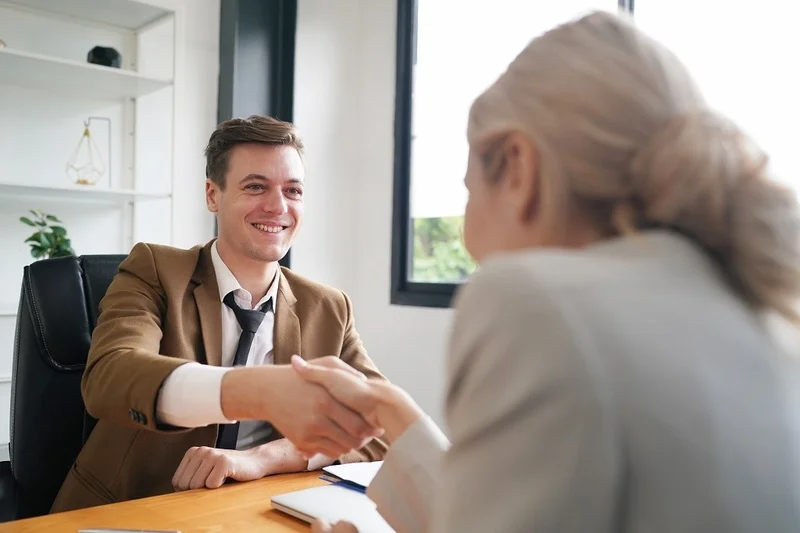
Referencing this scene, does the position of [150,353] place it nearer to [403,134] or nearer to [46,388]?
[46,388]

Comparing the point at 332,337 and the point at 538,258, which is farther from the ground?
the point at 538,258

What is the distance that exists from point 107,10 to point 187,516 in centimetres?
222

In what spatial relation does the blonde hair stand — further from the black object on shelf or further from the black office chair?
the black object on shelf

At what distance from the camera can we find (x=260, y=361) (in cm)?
180

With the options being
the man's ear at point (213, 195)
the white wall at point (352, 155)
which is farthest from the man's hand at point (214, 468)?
the white wall at point (352, 155)

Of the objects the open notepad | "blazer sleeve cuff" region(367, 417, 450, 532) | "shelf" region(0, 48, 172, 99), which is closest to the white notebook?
the open notepad

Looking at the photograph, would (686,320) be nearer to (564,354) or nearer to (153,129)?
(564,354)

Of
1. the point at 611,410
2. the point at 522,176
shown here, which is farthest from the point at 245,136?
the point at 611,410

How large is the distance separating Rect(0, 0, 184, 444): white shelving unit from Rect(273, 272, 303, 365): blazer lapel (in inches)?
45.0

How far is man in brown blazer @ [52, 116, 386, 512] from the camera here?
4.04 ft

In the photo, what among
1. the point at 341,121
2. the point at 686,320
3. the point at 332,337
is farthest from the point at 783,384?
the point at 341,121

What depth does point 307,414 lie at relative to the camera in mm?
1144

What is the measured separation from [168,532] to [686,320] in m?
0.79

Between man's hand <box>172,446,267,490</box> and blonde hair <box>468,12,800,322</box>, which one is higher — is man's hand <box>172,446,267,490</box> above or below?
below
